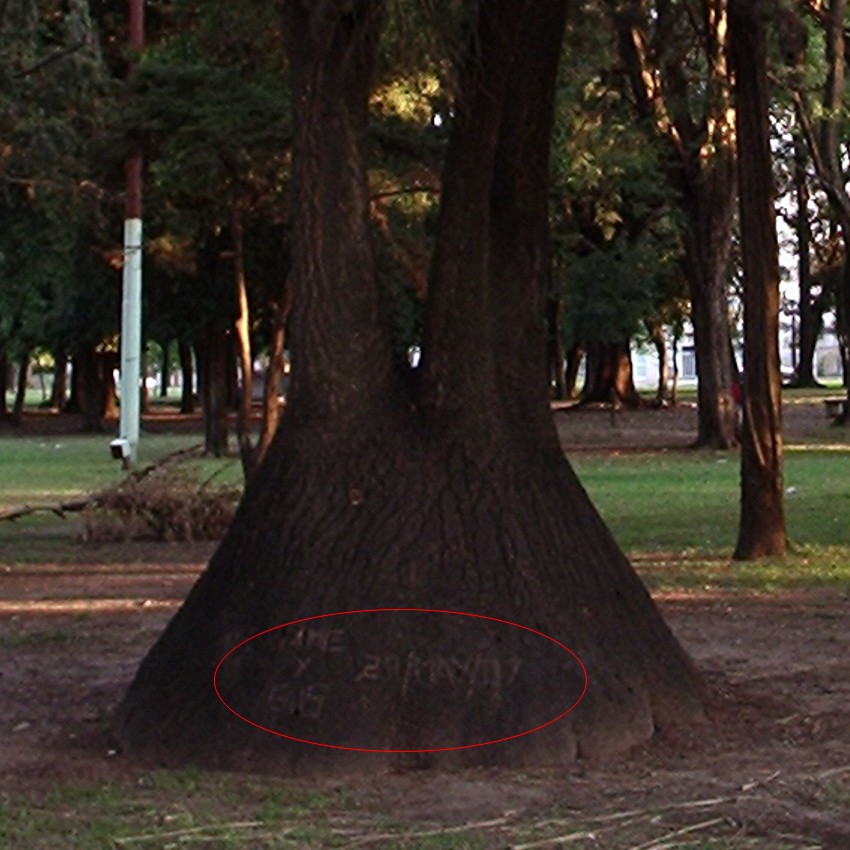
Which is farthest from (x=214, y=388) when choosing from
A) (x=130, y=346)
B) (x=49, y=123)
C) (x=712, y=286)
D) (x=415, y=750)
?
(x=415, y=750)

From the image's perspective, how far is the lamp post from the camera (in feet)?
83.7

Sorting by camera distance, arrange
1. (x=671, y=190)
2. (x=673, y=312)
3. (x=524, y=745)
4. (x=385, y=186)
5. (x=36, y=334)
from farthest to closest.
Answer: (x=673, y=312)
(x=36, y=334)
(x=671, y=190)
(x=385, y=186)
(x=524, y=745)

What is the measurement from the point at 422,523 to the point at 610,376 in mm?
49487

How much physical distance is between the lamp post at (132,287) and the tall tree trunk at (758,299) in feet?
35.6

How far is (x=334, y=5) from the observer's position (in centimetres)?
903

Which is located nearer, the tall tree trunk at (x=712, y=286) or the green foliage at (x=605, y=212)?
the green foliage at (x=605, y=212)

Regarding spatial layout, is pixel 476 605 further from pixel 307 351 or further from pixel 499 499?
pixel 307 351

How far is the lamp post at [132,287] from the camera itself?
2552 centimetres

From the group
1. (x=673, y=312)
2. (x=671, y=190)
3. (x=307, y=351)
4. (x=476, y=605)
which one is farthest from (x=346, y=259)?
(x=673, y=312)

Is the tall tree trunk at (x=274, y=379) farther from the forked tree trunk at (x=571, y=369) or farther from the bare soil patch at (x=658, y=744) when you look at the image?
the forked tree trunk at (x=571, y=369)

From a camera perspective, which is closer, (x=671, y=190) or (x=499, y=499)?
(x=499, y=499)

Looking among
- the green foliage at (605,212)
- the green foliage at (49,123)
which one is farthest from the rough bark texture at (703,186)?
the green foliage at (49,123)

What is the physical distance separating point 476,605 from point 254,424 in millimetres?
41892

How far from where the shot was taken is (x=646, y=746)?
29.6 ft
